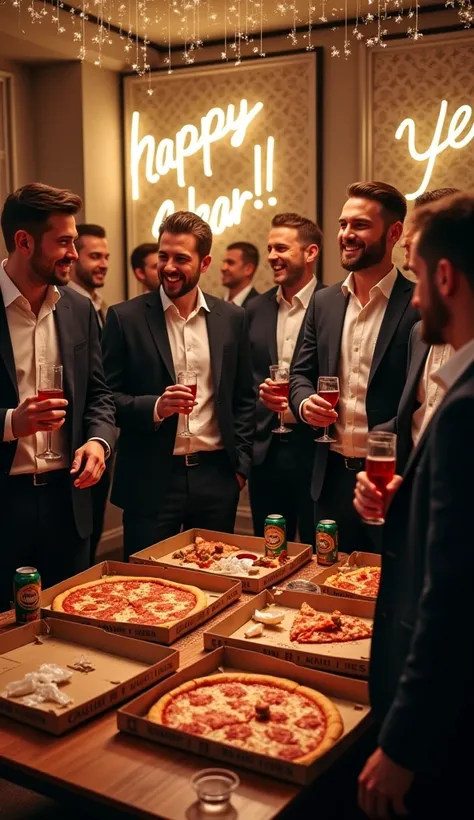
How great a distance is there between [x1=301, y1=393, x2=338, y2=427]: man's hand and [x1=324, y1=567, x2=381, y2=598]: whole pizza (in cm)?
68

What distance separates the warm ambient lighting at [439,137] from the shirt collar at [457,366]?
4.28 metres

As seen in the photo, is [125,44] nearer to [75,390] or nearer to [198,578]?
[75,390]

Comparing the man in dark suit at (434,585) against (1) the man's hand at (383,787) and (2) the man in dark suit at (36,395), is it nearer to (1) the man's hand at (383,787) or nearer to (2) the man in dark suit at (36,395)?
(1) the man's hand at (383,787)

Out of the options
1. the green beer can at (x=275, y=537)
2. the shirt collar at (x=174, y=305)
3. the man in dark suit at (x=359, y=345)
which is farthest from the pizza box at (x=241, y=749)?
the shirt collar at (x=174, y=305)

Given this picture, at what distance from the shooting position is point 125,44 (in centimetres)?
613

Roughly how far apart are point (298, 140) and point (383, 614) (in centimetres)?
489

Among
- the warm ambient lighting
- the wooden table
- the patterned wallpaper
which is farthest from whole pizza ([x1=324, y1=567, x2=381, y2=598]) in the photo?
the patterned wallpaper

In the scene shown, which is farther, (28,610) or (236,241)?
(236,241)

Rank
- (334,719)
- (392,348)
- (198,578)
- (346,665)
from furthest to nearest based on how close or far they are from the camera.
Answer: (392,348), (198,578), (346,665), (334,719)

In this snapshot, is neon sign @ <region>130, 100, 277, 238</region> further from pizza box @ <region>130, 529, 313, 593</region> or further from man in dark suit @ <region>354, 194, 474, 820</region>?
man in dark suit @ <region>354, 194, 474, 820</region>

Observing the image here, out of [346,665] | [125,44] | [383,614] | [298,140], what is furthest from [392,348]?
[125,44]

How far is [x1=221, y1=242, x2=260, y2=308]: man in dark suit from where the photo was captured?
620cm

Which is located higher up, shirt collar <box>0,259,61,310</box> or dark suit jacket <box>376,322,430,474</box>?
shirt collar <box>0,259,61,310</box>

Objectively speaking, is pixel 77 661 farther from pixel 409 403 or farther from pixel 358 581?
pixel 409 403
